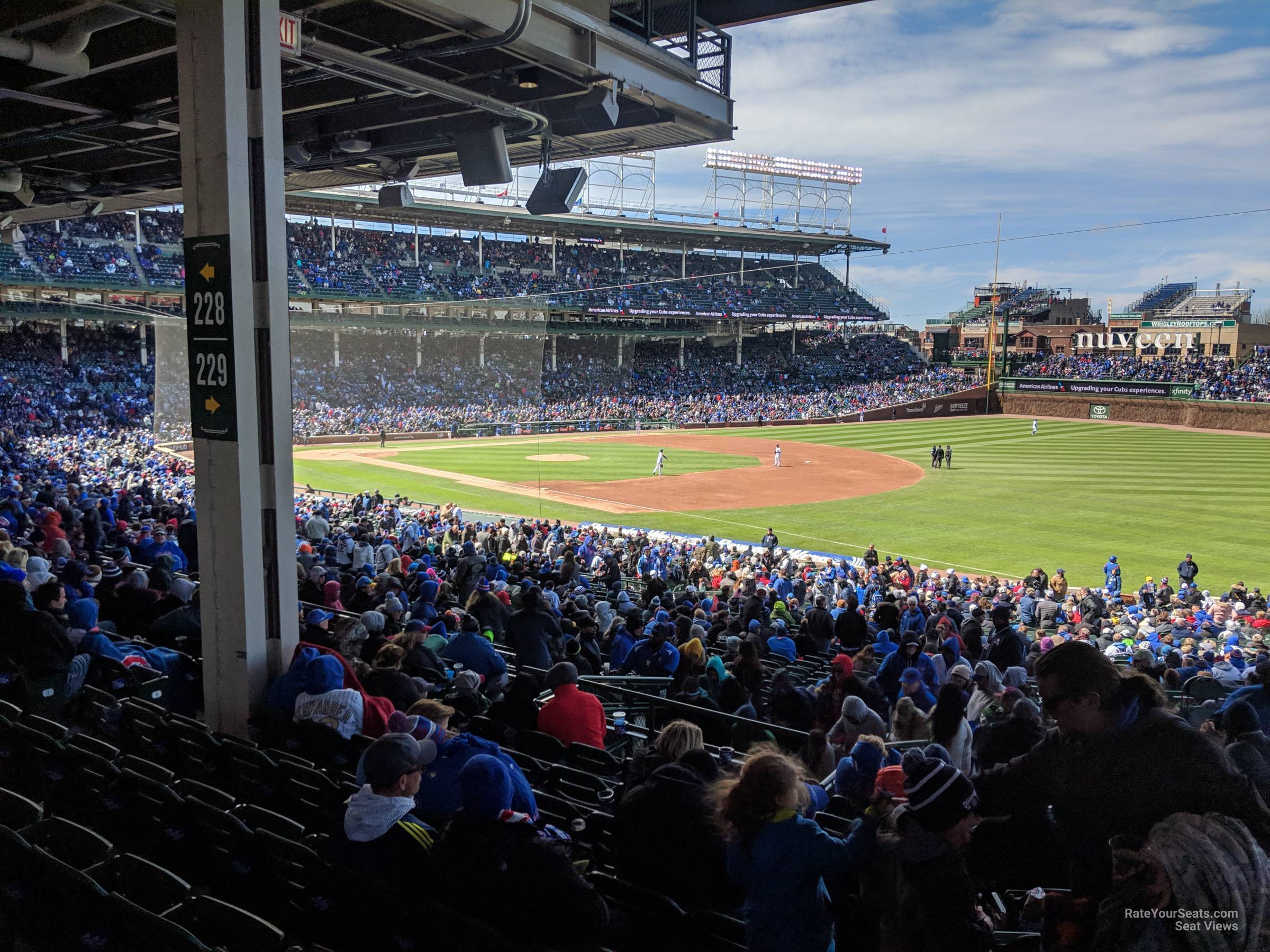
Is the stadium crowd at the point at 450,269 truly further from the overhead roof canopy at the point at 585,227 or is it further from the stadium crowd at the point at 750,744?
the stadium crowd at the point at 750,744

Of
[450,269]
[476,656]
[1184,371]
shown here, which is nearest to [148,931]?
[476,656]

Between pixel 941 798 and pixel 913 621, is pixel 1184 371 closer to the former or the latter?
pixel 913 621

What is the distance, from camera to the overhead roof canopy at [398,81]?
5.55 meters

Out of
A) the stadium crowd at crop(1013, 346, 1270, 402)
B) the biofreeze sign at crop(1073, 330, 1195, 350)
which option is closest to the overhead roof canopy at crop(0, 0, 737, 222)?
the stadium crowd at crop(1013, 346, 1270, 402)

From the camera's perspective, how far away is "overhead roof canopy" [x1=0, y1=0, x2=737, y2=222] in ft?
18.2

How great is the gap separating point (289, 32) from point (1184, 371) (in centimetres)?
6181

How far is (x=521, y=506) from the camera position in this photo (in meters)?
28.0

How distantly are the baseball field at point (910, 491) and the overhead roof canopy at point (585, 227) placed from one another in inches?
649

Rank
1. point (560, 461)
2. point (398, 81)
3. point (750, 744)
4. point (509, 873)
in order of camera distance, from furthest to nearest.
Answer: point (560, 461) < point (398, 81) < point (750, 744) < point (509, 873)

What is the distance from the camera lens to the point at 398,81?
6.06m

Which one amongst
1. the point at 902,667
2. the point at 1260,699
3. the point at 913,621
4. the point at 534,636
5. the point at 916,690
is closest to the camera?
the point at 1260,699

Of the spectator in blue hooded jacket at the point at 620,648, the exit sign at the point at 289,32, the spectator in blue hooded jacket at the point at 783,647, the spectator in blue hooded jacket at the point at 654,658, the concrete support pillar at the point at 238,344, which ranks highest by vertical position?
the exit sign at the point at 289,32

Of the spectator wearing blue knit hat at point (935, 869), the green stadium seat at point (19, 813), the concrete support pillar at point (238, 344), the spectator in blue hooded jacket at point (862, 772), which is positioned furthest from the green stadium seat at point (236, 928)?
the concrete support pillar at point (238, 344)

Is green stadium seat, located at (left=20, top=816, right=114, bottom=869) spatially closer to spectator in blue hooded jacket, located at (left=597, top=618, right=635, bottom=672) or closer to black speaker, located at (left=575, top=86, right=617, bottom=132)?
spectator in blue hooded jacket, located at (left=597, top=618, right=635, bottom=672)
